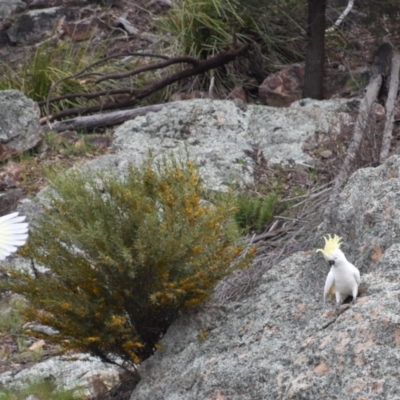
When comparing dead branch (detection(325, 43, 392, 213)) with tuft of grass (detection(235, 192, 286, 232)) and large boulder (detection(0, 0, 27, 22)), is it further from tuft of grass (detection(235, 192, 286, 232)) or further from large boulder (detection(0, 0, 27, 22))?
large boulder (detection(0, 0, 27, 22))

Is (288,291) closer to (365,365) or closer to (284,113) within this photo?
(365,365)

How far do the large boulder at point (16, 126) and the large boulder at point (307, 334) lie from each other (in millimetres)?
4120

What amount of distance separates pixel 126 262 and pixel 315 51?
16.3ft

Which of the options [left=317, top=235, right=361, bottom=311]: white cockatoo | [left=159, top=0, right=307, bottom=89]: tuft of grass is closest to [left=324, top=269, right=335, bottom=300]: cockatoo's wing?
[left=317, top=235, right=361, bottom=311]: white cockatoo

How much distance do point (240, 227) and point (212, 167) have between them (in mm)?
1151

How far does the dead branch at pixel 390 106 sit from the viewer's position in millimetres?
6660

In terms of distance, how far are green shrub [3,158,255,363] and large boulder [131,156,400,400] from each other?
6.4 inches

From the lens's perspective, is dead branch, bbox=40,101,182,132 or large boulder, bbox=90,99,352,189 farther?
dead branch, bbox=40,101,182,132

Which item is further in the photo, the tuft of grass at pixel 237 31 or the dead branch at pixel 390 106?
the tuft of grass at pixel 237 31

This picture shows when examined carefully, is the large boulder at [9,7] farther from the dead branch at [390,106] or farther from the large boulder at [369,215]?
the large boulder at [369,215]

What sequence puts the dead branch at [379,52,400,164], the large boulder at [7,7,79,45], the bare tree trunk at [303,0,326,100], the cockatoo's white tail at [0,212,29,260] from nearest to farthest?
the cockatoo's white tail at [0,212,29,260]
the dead branch at [379,52,400,164]
the bare tree trunk at [303,0,326,100]
the large boulder at [7,7,79,45]

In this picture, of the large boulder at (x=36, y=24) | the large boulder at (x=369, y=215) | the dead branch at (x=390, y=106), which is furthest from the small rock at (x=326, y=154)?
the large boulder at (x=36, y=24)

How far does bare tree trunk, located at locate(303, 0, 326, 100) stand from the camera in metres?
8.67

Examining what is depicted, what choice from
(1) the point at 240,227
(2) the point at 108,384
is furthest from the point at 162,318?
(1) the point at 240,227
